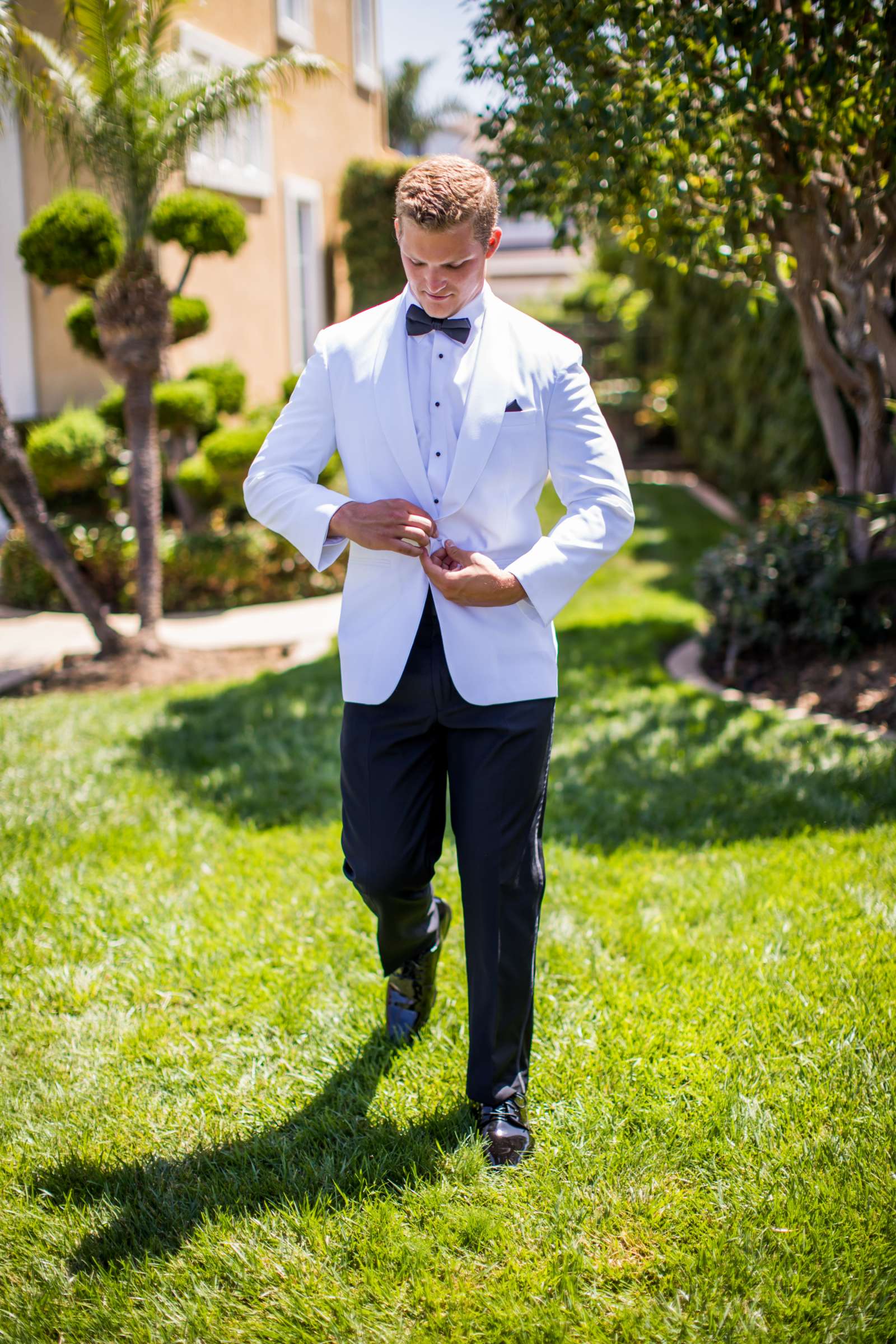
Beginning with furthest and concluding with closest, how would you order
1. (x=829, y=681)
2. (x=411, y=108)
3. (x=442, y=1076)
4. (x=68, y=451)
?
(x=411, y=108) → (x=68, y=451) → (x=829, y=681) → (x=442, y=1076)

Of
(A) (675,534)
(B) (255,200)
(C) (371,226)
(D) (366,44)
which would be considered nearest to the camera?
(A) (675,534)

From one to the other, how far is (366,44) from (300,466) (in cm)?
1498

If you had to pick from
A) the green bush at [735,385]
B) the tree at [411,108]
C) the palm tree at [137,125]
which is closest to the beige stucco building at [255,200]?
the palm tree at [137,125]

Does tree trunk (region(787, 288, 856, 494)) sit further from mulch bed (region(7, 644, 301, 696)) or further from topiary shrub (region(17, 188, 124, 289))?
topiary shrub (region(17, 188, 124, 289))

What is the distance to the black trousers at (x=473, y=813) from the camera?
248cm

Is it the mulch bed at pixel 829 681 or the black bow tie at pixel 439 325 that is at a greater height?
the black bow tie at pixel 439 325

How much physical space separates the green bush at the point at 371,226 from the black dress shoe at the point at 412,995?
11.8 meters

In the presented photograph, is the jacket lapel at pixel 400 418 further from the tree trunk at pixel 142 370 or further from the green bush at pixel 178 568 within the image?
the green bush at pixel 178 568


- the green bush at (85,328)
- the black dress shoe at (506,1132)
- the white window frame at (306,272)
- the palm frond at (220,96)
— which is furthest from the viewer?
the white window frame at (306,272)

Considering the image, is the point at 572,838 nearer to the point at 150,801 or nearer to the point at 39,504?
the point at 150,801

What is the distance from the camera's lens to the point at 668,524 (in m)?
11.3

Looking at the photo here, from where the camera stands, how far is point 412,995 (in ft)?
9.94

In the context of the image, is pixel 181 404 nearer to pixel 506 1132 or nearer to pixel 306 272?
pixel 306 272

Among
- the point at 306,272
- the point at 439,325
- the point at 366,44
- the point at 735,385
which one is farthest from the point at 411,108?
the point at 439,325
